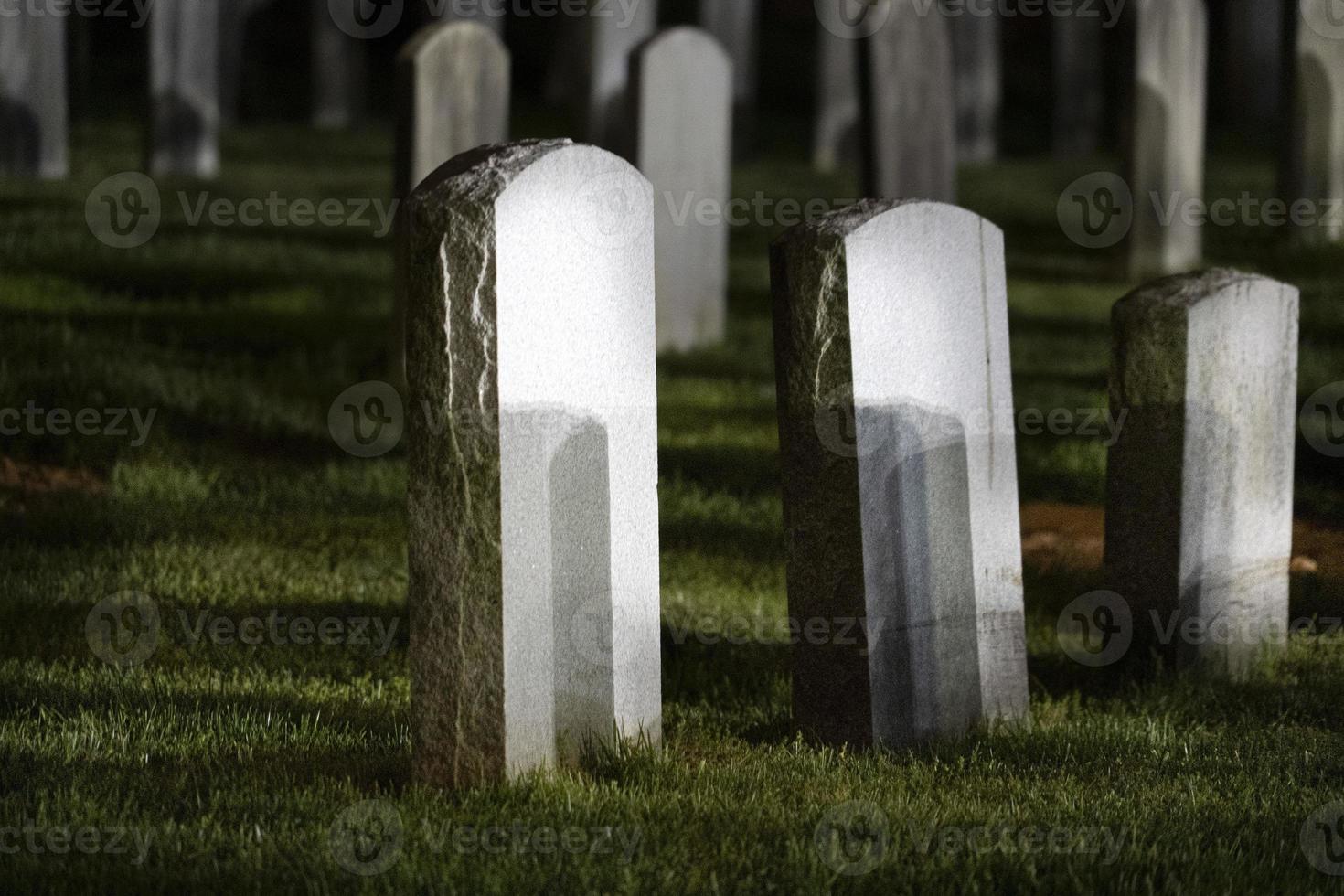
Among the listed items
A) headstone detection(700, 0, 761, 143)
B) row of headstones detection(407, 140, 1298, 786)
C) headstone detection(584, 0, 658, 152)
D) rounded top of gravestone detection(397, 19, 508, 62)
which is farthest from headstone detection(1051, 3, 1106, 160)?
row of headstones detection(407, 140, 1298, 786)

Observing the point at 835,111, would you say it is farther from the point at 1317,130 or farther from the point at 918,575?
the point at 918,575

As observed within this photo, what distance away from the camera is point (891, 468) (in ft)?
13.0

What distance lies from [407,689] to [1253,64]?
803 inches

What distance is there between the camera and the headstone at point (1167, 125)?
1034cm

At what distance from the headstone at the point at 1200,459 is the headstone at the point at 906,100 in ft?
15.4

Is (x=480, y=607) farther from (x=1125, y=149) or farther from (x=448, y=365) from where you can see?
(x=1125, y=149)

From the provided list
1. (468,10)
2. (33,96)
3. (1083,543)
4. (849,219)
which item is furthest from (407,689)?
(468,10)

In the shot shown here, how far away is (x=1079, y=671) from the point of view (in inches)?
191

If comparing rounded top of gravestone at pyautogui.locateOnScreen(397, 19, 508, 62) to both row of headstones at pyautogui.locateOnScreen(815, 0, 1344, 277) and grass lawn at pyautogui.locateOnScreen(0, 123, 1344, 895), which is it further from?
row of headstones at pyautogui.locateOnScreen(815, 0, 1344, 277)

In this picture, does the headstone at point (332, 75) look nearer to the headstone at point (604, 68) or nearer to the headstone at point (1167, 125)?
the headstone at point (604, 68)

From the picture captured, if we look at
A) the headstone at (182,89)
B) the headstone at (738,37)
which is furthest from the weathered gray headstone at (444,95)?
the headstone at (738,37)

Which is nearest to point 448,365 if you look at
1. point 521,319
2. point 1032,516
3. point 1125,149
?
point 521,319

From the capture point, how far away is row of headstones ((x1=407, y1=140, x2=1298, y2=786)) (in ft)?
11.1

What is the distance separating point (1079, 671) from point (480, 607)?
2.18 meters
